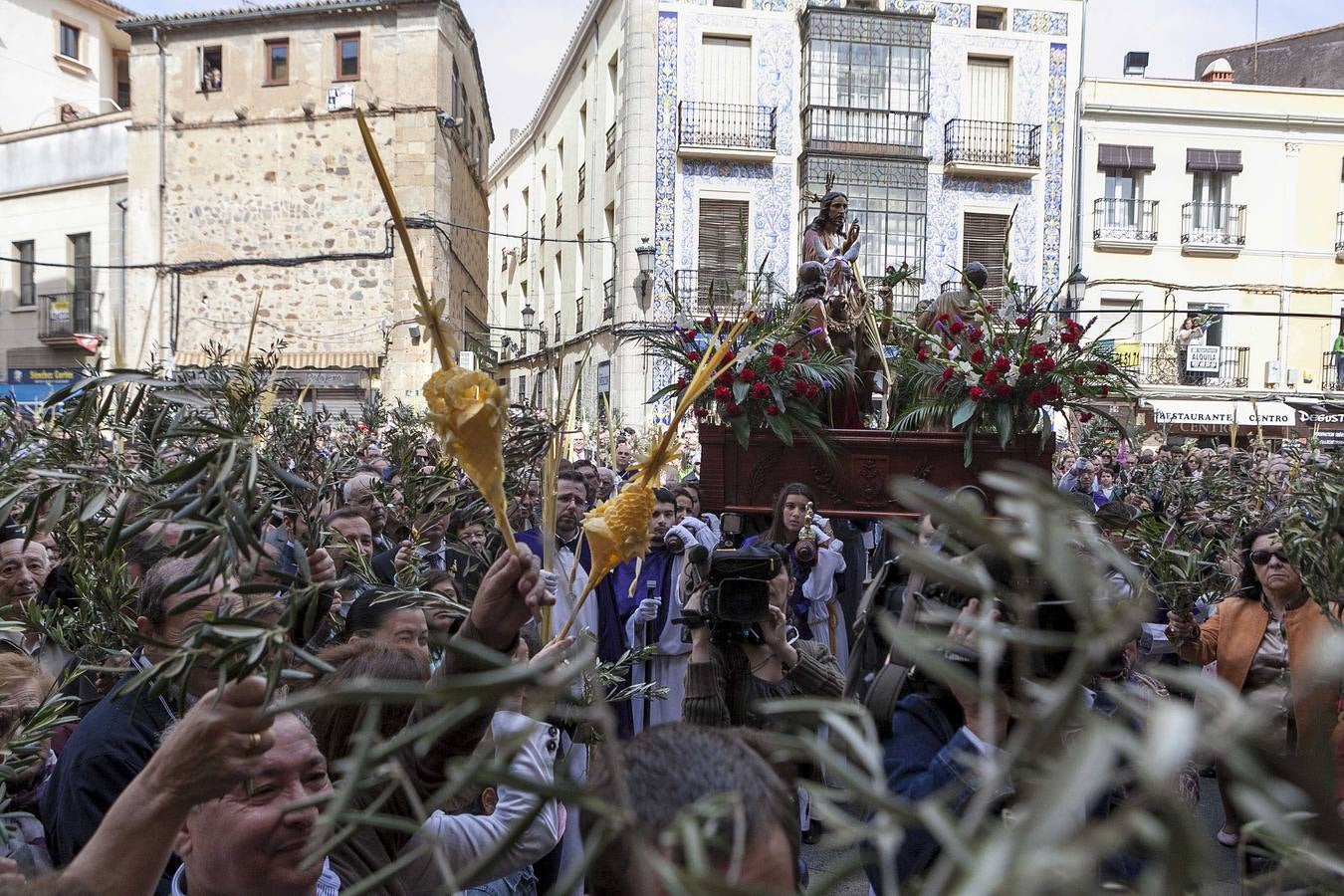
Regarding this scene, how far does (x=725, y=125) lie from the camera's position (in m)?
19.8

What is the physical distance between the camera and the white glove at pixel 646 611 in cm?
520

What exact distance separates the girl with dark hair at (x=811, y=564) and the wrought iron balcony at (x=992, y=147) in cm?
1577

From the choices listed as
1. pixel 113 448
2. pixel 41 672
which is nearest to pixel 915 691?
pixel 41 672

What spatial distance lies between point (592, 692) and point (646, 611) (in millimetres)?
4375

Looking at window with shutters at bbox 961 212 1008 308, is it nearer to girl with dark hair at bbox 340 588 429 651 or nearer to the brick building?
the brick building

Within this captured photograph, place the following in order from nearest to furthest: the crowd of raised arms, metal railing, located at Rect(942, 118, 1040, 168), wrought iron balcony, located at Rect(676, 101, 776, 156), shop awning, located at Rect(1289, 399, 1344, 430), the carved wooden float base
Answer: the crowd of raised arms
the carved wooden float base
shop awning, located at Rect(1289, 399, 1344, 430)
wrought iron balcony, located at Rect(676, 101, 776, 156)
metal railing, located at Rect(942, 118, 1040, 168)

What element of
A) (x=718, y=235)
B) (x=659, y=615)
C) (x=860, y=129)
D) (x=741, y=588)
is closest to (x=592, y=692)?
(x=741, y=588)

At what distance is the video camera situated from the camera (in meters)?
3.53

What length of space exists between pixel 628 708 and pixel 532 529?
99 cm

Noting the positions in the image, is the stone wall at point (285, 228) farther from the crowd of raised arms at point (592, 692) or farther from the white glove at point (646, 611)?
the white glove at point (646, 611)

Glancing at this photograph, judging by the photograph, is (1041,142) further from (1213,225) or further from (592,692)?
(592,692)

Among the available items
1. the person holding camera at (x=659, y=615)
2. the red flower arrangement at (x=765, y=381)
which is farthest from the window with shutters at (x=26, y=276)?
the red flower arrangement at (x=765, y=381)

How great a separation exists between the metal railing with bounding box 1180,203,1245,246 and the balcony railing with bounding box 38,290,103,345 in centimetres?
2293

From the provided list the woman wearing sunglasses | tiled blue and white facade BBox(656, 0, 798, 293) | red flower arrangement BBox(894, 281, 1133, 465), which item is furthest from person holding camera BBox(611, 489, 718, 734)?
tiled blue and white facade BBox(656, 0, 798, 293)
